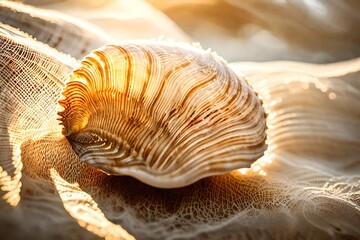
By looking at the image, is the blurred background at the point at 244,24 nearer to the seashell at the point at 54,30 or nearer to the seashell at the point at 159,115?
the seashell at the point at 54,30

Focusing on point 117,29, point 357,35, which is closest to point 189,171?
point 117,29

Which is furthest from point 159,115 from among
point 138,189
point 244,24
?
point 244,24

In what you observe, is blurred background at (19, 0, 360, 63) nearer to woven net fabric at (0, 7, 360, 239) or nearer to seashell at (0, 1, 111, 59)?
seashell at (0, 1, 111, 59)

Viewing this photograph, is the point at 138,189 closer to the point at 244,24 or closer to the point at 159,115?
the point at 159,115

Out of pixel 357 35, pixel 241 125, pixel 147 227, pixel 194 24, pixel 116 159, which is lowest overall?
pixel 147 227

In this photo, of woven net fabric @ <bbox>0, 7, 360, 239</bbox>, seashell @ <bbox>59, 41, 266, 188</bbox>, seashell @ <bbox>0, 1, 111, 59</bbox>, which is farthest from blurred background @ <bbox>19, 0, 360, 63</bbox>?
seashell @ <bbox>59, 41, 266, 188</bbox>

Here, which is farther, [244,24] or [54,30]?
[244,24]

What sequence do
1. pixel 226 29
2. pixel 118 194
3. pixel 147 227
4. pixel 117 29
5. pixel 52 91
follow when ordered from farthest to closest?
pixel 226 29 < pixel 117 29 < pixel 52 91 < pixel 118 194 < pixel 147 227

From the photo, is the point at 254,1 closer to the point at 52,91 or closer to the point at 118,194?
the point at 52,91
